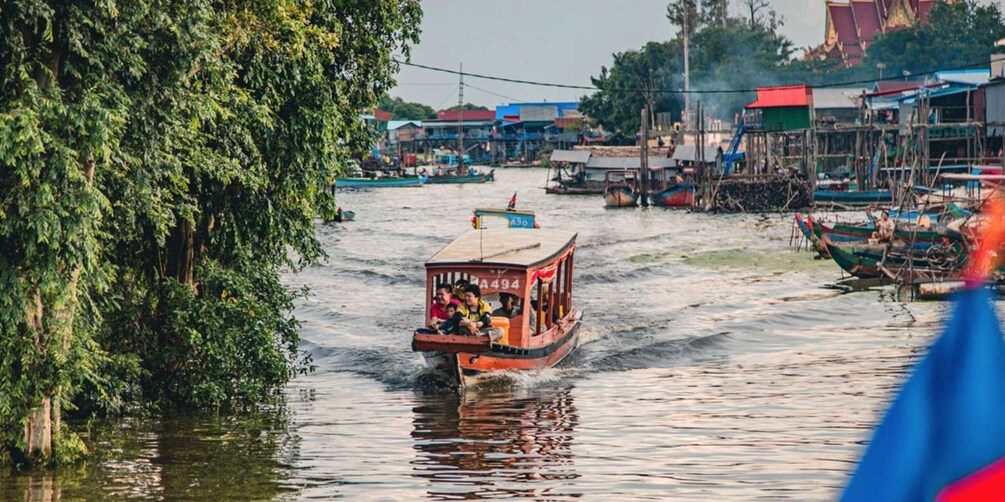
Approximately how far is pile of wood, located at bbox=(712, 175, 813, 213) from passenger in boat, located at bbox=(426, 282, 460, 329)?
42828 millimetres

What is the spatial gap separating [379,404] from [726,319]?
11291 mm

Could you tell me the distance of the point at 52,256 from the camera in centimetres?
1162

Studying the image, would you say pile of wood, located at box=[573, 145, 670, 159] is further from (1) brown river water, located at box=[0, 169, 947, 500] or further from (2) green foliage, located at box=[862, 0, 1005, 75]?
(1) brown river water, located at box=[0, 169, 947, 500]

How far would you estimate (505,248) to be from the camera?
2083 centimetres

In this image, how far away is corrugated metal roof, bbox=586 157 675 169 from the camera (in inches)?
2948

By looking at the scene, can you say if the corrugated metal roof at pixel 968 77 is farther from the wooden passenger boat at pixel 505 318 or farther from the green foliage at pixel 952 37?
the wooden passenger boat at pixel 505 318

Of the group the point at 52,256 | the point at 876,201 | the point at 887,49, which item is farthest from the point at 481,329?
the point at 887,49

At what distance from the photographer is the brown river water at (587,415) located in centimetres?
1323

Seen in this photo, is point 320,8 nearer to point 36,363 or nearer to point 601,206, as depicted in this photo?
point 36,363

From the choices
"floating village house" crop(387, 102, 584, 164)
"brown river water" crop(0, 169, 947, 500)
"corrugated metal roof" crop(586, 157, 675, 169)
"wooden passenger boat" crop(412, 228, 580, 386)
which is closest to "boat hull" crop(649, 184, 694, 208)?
"corrugated metal roof" crop(586, 157, 675, 169)

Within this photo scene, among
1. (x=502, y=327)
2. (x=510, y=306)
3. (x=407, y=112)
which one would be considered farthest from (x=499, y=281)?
(x=407, y=112)

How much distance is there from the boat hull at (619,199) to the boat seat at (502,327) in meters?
49.4

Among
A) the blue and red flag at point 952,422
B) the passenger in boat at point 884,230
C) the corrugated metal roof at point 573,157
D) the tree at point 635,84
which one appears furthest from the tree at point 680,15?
the blue and red flag at point 952,422

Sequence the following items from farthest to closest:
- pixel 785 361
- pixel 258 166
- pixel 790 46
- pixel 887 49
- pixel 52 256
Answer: pixel 790 46 < pixel 887 49 < pixel 785 361 < pixel 258 166 < pixel 52 256
